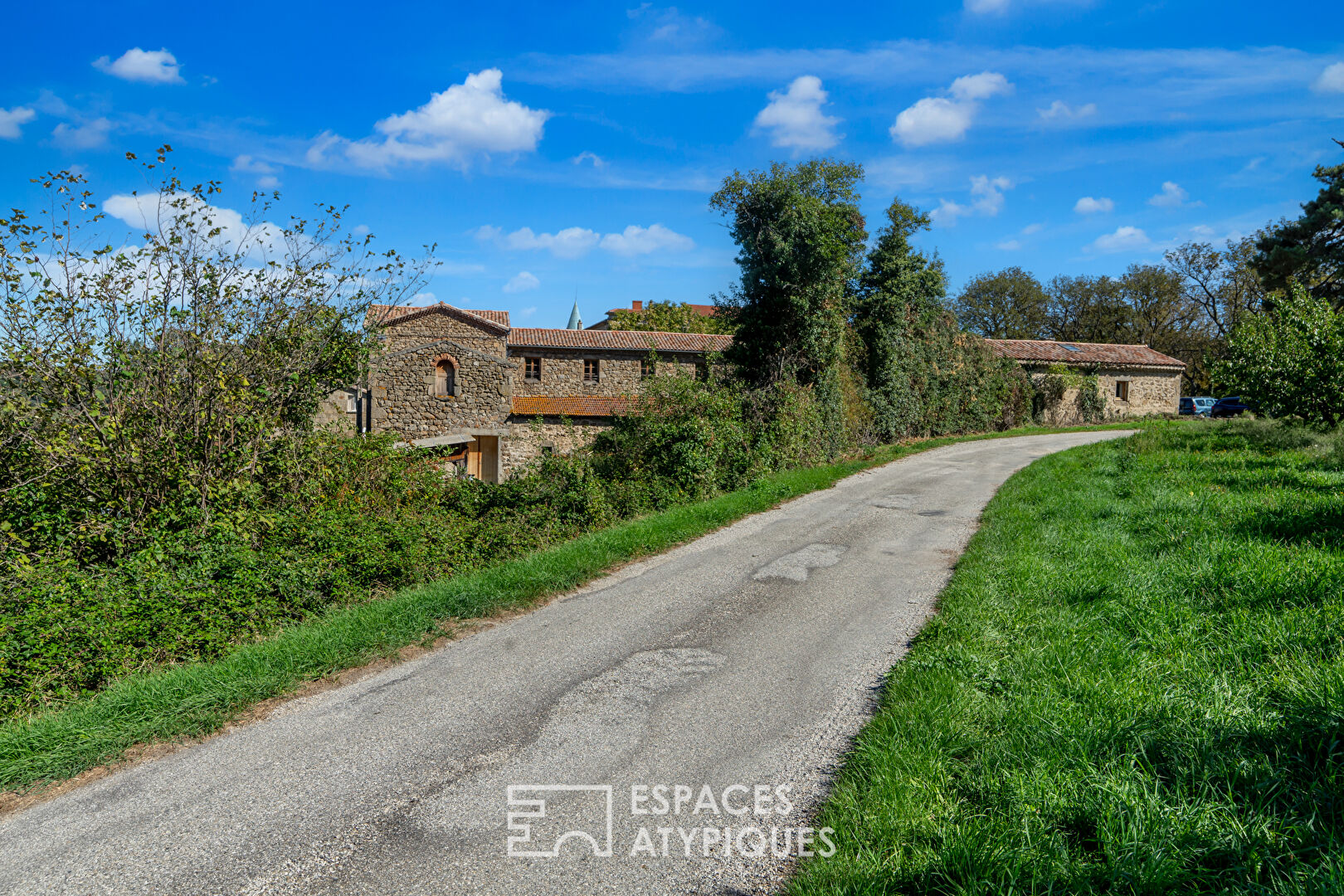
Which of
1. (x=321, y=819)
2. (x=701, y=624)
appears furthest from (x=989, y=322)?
(x=321, y=819)

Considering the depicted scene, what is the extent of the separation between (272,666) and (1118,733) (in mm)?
5889

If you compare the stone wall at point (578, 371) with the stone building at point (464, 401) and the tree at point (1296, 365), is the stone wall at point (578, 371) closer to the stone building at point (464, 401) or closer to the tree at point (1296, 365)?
the stone building at point (464, 401)

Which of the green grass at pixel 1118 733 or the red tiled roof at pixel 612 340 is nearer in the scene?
the green grass at pixel 1118 733

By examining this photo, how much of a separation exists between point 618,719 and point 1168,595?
16.7ft

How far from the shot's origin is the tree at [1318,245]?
27.6 meters

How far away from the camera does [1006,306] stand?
57.4 metres

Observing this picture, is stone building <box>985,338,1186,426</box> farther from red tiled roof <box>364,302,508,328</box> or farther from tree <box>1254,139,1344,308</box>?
red tiled roof <box>364,302,508,328</box>

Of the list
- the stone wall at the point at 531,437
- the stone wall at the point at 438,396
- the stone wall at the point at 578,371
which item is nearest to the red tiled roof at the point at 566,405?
the stone wall at the point at 531,437

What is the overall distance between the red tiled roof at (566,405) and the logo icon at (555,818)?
2420 centimetres

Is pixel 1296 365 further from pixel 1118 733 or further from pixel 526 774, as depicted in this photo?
pixel 526 774

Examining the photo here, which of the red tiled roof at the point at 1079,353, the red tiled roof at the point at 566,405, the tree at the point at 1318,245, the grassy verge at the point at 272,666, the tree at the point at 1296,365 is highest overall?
the tree at the point at 1318,245

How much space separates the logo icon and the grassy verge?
2520 mm

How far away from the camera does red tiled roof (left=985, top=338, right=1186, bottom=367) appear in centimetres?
3488

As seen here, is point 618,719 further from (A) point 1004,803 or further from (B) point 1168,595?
(B) point 1168,595
